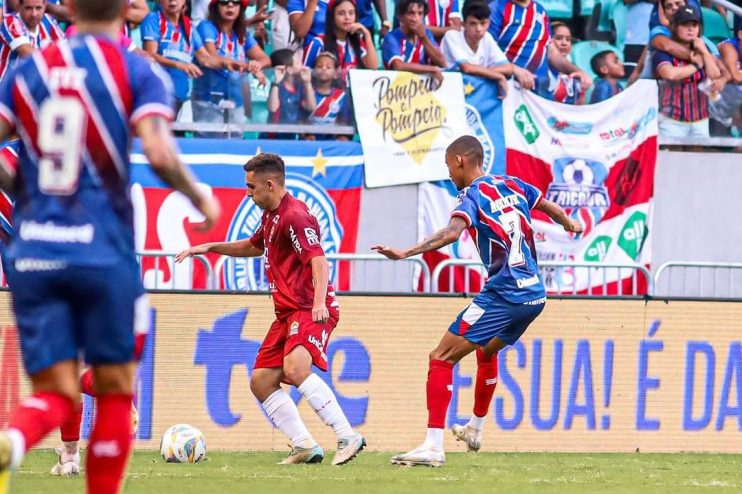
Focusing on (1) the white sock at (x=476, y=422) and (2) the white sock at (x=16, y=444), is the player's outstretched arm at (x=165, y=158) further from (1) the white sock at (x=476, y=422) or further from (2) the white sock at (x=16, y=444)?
(1) the white sock at (x=476, y=422)

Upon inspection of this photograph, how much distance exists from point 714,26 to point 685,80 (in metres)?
2.39

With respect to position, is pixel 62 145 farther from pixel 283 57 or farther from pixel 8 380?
pixel 283 57

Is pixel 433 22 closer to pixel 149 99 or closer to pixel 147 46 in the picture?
pixel 147 46

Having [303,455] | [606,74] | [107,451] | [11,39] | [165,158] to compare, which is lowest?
[303,455]

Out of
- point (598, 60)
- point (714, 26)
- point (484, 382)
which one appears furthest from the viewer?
point (714, 26)

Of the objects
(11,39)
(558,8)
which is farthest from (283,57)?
(558,8)

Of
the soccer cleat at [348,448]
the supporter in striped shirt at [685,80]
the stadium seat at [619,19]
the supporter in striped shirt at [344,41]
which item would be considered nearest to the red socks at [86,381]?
the soccer cleat at [348,448]

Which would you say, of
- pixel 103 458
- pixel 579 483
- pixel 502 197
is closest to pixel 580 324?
pixel 502 197

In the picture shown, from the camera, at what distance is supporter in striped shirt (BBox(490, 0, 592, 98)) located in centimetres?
1495

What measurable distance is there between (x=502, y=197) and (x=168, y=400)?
3329mm

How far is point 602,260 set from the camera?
48.0ft

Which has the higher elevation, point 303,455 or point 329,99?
point 329,99

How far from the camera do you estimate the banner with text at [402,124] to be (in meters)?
13.6

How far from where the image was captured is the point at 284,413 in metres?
9.18
